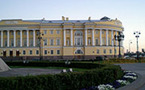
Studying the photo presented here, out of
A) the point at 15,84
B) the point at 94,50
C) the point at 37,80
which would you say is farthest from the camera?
the point at 94,50

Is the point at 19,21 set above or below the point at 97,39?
above

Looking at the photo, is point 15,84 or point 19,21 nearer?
point 15,84

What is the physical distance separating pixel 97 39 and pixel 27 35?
77.4ft

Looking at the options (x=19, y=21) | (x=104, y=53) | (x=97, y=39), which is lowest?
(x=104, y=53)

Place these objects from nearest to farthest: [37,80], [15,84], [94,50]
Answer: [15,84] → [37,80] → [94,50]

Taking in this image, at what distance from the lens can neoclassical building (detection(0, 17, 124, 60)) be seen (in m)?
69.2

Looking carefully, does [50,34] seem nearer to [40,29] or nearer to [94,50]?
[40,29]

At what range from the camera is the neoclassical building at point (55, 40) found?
6919 centimetres

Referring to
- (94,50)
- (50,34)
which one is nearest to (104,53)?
(94,50)

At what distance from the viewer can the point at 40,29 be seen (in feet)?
230

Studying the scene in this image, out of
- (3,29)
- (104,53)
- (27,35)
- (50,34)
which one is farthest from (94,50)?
(3,29)

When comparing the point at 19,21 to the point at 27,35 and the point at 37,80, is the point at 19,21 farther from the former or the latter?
the point at 37,80

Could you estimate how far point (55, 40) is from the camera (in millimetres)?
70875

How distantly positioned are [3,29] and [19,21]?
6077mm
